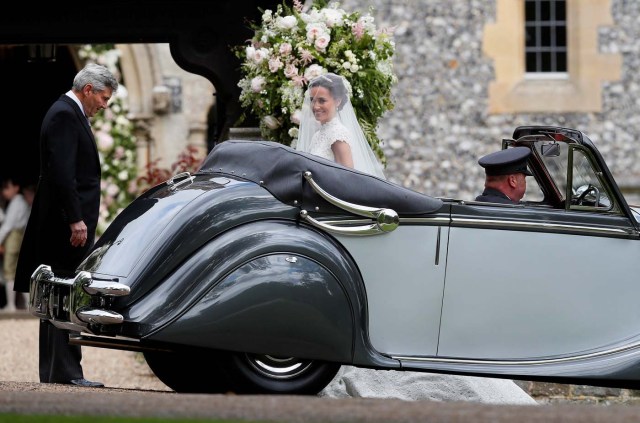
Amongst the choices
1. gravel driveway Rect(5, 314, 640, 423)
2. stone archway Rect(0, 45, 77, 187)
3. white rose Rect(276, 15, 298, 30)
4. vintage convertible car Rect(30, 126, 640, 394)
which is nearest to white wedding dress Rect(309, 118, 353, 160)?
vintage convertible car Rect(30, 126, 640, 394)

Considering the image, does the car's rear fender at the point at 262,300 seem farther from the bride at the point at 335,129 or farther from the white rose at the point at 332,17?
the white rose at the point at 332,17

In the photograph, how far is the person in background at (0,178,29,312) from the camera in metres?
18.9

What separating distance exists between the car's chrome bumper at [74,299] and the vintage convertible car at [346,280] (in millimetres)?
11

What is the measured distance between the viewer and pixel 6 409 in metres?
6.12

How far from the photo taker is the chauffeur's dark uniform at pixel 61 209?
350 inches

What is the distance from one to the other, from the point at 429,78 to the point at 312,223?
1288 centimetres

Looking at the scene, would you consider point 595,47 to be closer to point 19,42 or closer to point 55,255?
point 19,42

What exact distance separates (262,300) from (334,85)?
215 centimetres

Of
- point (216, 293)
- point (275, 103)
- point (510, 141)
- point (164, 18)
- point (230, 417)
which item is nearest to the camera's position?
point (230, 417)

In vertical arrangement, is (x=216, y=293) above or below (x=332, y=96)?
below

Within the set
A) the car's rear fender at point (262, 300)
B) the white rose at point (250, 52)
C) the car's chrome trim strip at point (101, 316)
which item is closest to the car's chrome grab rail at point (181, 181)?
the car's rear fender at point (262, 300)

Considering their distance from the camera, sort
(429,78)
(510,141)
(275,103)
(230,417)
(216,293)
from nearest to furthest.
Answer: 1. (230,417)
2. (216,293)
3. (510,141)
4. (275,103)
5. (429,78)

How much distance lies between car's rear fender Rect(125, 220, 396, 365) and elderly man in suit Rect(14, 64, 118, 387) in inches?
66.7

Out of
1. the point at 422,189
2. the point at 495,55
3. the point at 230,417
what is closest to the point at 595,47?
the point at 495,55
